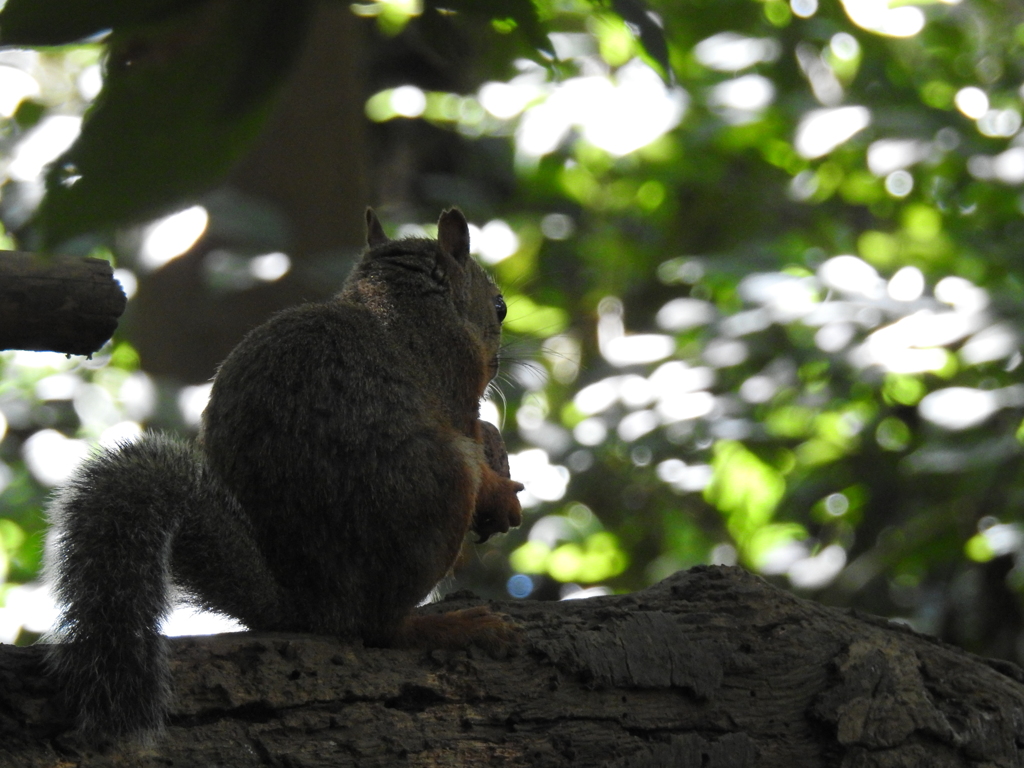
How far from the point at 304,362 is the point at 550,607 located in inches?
25.7

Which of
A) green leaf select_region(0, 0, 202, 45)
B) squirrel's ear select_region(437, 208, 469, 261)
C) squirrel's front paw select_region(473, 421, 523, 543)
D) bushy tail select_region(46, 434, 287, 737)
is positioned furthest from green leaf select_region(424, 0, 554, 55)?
squirrel's ear select_region(437, 208, 469, 261)

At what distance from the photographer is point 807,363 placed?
3.43 m

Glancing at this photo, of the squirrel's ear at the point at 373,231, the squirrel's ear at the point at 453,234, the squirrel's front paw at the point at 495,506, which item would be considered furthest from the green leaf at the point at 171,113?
the squirrel's ear at the point at 373,231

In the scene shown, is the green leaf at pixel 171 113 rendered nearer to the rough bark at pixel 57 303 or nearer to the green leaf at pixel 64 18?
the green leaf at pixel 64 18

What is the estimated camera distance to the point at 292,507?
71.8 inches

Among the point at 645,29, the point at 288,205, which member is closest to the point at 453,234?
the point at 288,205

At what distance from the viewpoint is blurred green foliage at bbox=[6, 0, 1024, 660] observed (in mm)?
3162

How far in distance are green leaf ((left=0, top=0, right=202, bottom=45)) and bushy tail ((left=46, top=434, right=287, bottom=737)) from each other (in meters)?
1.05

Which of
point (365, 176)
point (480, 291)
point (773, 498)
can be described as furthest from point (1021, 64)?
point (480, 291)

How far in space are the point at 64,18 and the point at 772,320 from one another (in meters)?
2.92

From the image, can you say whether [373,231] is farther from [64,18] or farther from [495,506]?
[64,18]

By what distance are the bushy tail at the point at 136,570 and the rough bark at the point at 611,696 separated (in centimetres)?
6

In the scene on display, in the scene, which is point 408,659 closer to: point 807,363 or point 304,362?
point 304,362

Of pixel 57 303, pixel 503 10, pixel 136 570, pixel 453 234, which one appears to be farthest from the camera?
pixel 453 234
